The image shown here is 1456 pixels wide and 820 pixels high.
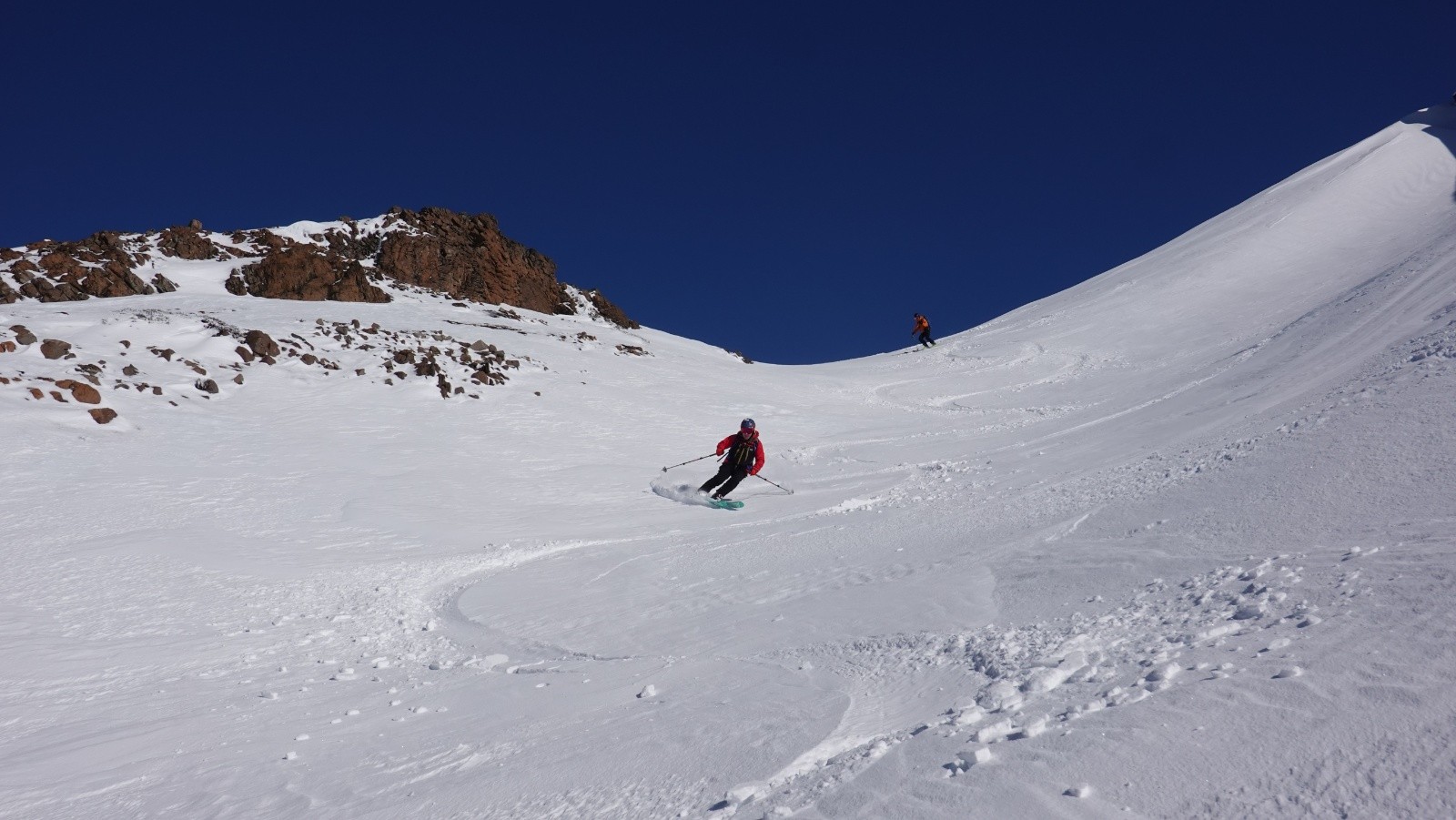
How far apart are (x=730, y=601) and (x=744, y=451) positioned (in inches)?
265

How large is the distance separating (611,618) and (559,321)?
27.1 meters

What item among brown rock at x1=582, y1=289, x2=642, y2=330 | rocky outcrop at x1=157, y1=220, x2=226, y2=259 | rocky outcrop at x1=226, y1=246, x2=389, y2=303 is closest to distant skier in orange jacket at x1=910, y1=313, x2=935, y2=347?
brown rock at x1=582, y1=289, x2=642, y2=330

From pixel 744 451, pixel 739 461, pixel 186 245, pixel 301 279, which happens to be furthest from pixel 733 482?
pixel 186 245

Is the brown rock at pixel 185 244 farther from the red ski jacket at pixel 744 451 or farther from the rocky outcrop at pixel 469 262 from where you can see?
the red ski jacket at pixel 744 451

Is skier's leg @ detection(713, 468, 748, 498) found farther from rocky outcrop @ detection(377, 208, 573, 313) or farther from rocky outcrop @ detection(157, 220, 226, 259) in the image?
rocky outcrop @ detection(157, 220, 226, 259)

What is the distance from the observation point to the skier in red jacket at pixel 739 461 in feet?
48.5

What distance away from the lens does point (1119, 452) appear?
11.6m

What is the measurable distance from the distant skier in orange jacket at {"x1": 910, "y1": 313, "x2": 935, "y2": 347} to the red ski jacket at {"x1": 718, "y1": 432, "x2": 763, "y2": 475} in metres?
21.7

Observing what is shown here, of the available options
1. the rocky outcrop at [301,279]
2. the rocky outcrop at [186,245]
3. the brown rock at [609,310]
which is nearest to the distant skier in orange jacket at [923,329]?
the brown rock at [609,310]

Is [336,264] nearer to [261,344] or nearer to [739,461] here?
[261,344]

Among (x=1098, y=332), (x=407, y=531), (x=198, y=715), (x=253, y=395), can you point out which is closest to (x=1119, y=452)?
(x=407, y=531)

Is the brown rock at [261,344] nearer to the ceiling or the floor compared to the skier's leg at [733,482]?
nearer to the ceiling

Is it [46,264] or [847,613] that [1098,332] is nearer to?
[847,613]

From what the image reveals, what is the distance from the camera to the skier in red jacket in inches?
583
